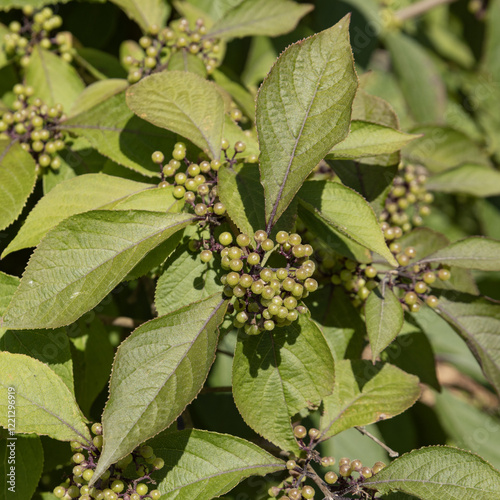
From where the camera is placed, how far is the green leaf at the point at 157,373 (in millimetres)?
1224

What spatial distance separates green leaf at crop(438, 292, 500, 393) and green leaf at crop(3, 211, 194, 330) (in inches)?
39.7

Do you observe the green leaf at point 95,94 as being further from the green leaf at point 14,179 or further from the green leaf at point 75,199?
the green leaf at point 75,199

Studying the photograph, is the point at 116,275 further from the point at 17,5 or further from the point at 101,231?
the point at 17,5

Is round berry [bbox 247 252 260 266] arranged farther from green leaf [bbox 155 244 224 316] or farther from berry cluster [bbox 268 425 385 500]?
berry cluster [bbox 268 425 385 500]

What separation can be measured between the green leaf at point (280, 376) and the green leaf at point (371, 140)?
552 millimetres

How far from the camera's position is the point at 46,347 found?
5.44 feet

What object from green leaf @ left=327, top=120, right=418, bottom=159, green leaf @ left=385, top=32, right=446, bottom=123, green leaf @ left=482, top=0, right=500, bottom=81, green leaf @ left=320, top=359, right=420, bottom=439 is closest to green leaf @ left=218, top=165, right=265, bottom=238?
green leaf @ left=327, top=120, right=418, bottom=159

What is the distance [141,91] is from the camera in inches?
65.6

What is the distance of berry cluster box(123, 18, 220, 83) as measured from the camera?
216 centimetres

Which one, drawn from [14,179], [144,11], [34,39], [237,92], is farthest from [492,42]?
[14,179]

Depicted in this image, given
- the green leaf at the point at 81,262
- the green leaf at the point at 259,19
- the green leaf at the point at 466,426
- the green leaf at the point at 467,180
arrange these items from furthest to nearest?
the green leaf at the point at 466,426
the green leaf at the point at 467,180
the green leaf at the point at 259,19
the green leaf at the point at 81,262

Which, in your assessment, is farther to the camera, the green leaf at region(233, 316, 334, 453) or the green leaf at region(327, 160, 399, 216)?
the green leaf at region(327, 160, 399, 216)

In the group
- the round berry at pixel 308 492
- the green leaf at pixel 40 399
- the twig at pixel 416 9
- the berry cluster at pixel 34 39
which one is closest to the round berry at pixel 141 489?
the green leaf at pixel 40 399

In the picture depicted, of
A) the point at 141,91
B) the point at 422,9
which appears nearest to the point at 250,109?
the point at 141,91
